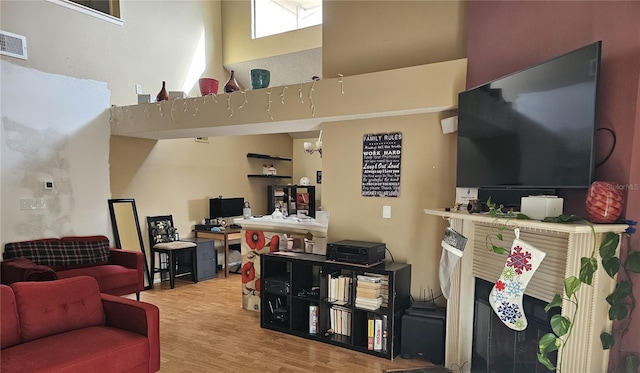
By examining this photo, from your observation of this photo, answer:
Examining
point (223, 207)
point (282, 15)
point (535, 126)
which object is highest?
point (282, 15)

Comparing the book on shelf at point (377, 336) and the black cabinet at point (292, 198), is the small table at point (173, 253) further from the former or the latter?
the book on shelf at point (377, 336)

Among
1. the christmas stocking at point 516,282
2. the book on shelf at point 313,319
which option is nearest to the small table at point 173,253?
the book on shelf at point 313,319

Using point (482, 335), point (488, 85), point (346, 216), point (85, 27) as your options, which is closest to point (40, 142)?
point (85, 27)

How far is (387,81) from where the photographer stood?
291 centimetres

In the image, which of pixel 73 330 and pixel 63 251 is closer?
pixel 73 330

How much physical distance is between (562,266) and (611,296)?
9.0 inches

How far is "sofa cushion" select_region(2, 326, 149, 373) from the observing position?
1941 mm

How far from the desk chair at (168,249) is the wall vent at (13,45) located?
2.35 meters

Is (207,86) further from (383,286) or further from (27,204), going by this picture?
(383,286)

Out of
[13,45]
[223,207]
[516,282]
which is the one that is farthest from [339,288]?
[13,45]

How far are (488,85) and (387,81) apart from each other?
83 centimetres

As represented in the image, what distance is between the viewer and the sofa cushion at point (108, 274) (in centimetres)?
376

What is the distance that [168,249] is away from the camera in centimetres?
472

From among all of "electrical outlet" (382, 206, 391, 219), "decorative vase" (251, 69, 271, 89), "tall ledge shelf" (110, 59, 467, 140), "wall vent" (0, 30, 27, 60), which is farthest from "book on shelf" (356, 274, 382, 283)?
"wall vent" (0, 30, 27, 60)
